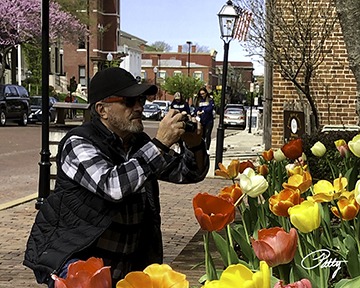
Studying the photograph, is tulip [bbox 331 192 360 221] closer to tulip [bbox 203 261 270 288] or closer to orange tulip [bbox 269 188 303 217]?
orange tulip [bbox 269 188 303 217]

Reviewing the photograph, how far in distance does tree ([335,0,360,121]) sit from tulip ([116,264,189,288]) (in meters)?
3.64

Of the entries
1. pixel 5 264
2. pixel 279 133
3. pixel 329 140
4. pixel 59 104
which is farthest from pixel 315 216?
pixel 279 133

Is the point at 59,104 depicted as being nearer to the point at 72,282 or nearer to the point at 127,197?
the point at 127,197

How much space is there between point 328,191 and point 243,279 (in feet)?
4.41

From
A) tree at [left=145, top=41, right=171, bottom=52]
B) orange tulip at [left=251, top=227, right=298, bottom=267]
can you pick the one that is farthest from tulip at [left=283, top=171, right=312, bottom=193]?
tree at [left=145, top=41, right=171, bottom=52]

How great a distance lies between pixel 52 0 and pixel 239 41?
27809 millimetres

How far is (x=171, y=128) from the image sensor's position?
2846 millimetres

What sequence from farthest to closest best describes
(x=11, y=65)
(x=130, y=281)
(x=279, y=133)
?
(x=11, y=65) → (x=279, y=133) → (x=130, y=281)

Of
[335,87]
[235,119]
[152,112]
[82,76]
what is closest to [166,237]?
[335,87]

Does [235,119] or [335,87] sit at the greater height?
[335,87]

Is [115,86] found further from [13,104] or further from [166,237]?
[13,104]

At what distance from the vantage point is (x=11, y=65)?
47.3m

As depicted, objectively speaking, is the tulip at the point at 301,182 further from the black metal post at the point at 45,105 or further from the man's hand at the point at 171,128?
the black metal post at the point at 45,105

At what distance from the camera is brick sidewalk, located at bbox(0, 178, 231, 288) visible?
595 cm
